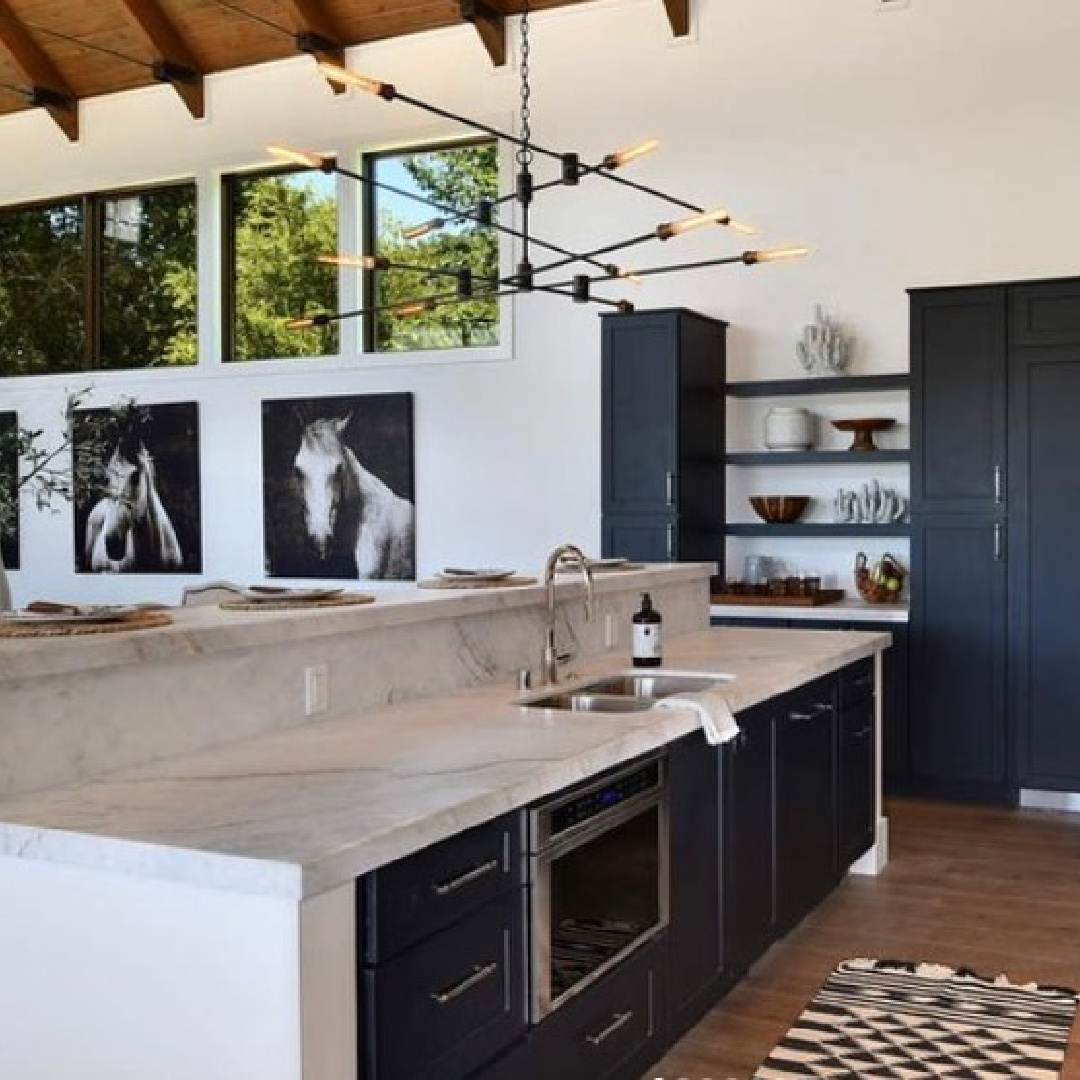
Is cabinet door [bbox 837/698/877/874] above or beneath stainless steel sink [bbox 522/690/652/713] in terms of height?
beneath

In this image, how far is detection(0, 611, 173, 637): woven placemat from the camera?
99.9 inches

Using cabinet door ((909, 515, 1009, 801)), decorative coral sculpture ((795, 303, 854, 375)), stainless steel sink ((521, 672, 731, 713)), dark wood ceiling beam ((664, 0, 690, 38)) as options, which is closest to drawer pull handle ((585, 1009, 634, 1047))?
stainless steel sink ((521, 672, 731, 713))

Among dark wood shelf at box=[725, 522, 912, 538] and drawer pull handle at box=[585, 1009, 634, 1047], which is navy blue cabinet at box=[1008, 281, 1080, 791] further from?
drawer pull handle at box=[585, 1009, 634, 1047]

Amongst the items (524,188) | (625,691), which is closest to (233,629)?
(625,691)

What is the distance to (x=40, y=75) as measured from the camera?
930 cm

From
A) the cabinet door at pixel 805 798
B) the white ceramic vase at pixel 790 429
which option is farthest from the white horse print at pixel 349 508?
the cabinet door at pixel 805 798

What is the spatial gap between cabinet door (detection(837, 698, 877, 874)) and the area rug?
25.9 inches

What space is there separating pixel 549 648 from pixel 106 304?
22.6 feet

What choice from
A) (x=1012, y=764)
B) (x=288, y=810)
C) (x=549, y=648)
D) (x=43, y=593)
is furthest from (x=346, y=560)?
(x=288, y=810)

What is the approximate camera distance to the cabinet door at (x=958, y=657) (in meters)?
6.25

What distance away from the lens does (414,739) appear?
2875 mm

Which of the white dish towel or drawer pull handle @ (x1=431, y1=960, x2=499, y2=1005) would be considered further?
the white dish towel

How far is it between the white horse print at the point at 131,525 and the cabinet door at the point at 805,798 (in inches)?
231

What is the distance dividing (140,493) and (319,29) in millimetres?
3330
